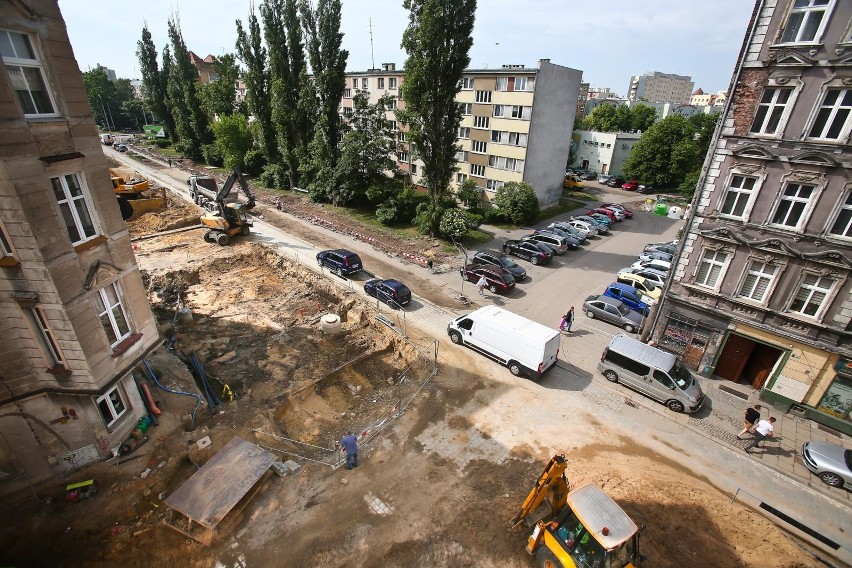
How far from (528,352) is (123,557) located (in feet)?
51.0

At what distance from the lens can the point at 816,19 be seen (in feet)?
47.3

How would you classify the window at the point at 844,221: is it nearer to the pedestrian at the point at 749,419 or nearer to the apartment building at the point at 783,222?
the apartment building at the point at 783,222

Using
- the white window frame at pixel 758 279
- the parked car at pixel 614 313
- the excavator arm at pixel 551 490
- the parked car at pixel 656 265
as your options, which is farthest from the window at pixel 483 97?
the excavator arm at pixel 551 490

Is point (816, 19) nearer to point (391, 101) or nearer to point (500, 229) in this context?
point (500, 229)

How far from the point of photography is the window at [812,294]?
15758 mm

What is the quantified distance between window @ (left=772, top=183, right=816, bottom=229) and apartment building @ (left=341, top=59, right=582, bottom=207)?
83.7ft

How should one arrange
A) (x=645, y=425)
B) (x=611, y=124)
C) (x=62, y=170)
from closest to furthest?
(x=62, y=170) → (x=645, y=425) → (x=611, y=124)

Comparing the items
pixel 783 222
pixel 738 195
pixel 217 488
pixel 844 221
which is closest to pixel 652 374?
pixel 783 222

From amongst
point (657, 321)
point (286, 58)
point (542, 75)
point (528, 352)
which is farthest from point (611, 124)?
point (528, 352)

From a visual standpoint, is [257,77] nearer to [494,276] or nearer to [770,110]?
[494,276]

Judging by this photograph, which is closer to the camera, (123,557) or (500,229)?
(123,557)

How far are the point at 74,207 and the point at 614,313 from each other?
988 inches

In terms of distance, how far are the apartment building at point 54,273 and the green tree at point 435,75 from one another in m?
23.7

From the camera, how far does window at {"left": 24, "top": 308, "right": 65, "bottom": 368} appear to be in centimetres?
1111
